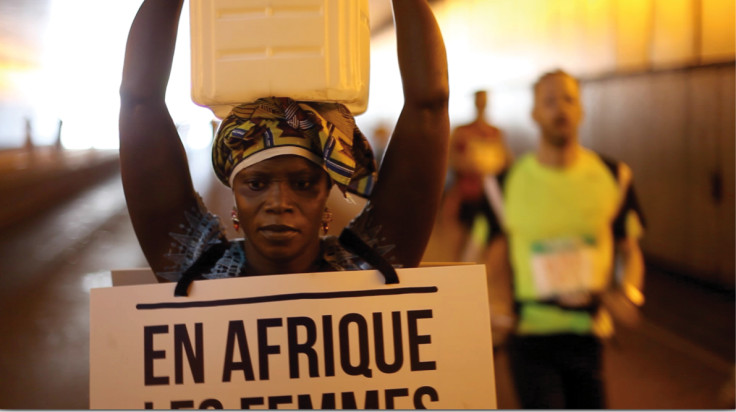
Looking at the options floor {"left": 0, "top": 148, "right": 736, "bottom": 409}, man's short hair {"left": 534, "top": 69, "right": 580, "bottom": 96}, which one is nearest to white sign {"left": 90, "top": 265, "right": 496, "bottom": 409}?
floor {"left": 0, "top": 148, "right": 736, "bottom": 409}

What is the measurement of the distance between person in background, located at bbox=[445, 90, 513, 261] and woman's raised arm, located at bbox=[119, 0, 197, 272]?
1.22 metres

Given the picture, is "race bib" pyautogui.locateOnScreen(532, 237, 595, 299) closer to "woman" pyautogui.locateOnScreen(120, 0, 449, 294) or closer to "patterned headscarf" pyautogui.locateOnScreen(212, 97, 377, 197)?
"woman" pyautogui.locateOnScreen(120, 0, 449, 294)

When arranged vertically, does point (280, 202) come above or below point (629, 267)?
above

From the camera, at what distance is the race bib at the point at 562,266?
2.09 meters

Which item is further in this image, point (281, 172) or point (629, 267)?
point (629, 267)

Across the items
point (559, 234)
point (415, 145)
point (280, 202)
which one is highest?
point (415, 145)

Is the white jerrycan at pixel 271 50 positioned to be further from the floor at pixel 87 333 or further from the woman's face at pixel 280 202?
the floor at pixel 87 333

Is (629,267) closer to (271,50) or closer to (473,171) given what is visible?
(473,171)

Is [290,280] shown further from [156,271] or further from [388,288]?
[156,271]

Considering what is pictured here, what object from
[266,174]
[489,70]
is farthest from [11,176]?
[266,174]

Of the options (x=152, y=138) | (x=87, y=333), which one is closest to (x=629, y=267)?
(x=152, y=138)

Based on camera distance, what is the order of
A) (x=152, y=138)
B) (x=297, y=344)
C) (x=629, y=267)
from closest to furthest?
(x=297, y=344)
(x=152, y=138)
(x=629, y=267)

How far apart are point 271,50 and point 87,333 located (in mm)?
3321

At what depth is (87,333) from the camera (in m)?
4.00
